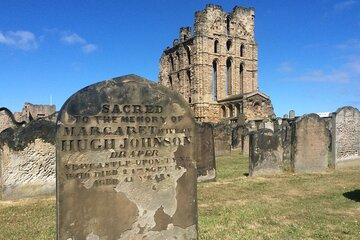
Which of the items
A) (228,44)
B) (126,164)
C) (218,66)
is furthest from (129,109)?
(228,44)

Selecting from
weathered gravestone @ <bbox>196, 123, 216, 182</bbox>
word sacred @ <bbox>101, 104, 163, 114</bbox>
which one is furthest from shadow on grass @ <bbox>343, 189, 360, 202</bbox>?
word sacred @ <bbox>101, 104, 163, 114</bbox>

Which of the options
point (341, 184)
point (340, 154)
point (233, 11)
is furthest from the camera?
point (233, 11)

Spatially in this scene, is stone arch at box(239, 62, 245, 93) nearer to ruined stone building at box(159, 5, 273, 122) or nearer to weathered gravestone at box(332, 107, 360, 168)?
ruined stone building at box(159, 5, 273, 122)

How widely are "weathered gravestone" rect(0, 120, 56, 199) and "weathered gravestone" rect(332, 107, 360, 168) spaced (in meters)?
10.00

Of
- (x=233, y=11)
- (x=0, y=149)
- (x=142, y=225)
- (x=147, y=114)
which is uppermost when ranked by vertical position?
(x=233, y=11)

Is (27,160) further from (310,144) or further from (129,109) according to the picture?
(310,144)

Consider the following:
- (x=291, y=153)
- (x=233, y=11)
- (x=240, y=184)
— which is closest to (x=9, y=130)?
(x=240, y=184)

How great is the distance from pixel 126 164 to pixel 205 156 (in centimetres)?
696

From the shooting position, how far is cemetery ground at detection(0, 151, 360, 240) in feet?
21.1

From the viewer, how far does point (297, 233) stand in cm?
641

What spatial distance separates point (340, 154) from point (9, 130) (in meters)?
11.4

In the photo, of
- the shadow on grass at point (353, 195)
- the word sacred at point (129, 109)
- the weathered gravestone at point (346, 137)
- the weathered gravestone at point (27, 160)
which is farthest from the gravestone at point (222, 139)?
the word sacred at point (129, 109)

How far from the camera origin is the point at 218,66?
4762 cm

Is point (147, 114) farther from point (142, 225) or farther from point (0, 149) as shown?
point (0, 149)
